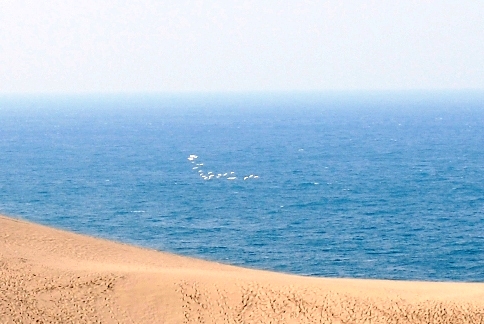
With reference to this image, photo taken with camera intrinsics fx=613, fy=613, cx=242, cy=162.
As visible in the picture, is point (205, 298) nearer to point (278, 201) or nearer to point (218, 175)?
point (278, 201)

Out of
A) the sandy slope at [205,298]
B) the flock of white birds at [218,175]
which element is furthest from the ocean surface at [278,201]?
the sandy slope at [205,298]

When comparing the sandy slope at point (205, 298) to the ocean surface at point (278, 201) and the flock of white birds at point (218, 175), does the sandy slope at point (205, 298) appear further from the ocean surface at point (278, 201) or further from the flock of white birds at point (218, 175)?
the flock of white birds at point (218, 175)

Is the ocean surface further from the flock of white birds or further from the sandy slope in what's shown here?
the sandy slope

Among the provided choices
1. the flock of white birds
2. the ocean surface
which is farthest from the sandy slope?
Result: the flock of white birds

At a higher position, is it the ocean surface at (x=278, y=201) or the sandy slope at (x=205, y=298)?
the sandy slope at (x=205, y=298)

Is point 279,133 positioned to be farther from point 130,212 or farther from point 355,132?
point 130,212

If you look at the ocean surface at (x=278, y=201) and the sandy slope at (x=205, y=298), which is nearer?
the sandy slope at (x=205, y=298)

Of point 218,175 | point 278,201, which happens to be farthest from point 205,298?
point 218,175

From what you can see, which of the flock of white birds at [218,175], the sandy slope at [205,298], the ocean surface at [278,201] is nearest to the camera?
the sandy slope at [205,298]

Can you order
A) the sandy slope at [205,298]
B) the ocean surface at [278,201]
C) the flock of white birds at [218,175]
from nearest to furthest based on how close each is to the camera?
1. the sandy slope at [205,298]
2. the ocean surface at [278,201]
3. the flock of white birds at [218,175]
